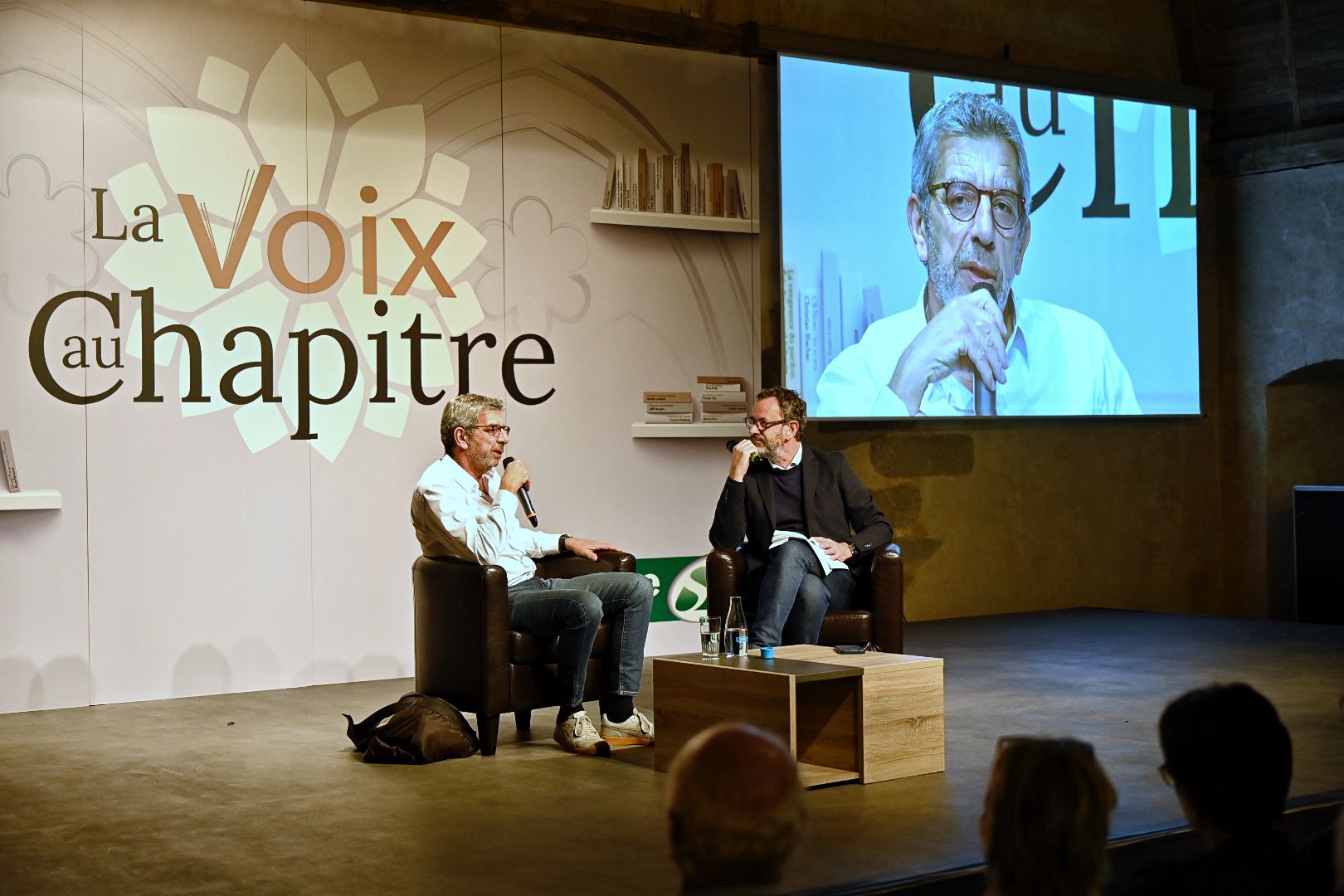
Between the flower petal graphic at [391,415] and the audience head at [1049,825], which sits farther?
the flower petal graphic at [391,415]

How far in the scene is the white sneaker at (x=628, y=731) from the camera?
495cm

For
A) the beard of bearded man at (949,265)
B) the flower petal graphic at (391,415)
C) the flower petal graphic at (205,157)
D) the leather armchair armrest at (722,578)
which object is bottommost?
the leather armchair armrest at (722,578)

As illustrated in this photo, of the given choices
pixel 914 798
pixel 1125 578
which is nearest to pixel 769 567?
pixel 914 798

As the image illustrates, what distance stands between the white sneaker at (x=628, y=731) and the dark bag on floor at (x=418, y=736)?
1.43 ft

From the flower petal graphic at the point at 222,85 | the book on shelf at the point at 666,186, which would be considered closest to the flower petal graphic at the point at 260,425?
the flower petal graphic at the point at 222,85

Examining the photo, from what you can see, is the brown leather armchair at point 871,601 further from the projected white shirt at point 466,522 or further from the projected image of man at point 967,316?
the projected image of man at point 967,316

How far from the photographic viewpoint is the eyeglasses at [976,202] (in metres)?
8.63

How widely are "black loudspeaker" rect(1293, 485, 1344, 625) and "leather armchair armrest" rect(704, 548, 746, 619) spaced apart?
5434 millimetres

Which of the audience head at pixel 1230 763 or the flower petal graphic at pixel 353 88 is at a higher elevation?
the flower petal graphic at pixel 353 88

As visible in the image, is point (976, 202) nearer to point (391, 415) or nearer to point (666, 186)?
point (666, 186)

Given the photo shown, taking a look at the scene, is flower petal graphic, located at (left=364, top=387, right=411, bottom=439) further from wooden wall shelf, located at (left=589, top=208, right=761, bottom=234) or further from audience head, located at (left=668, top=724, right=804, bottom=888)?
audience head, located at (left=668, top=724, right=804, bottom=888)

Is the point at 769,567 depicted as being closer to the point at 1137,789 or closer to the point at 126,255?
the point at 1137,789

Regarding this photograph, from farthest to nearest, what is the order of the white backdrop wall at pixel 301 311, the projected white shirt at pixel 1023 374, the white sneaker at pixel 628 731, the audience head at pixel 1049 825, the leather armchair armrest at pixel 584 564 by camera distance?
1. the projected white shirt at pixel 1023 374
2. the white backdrop wall at pixel 301 311
3. the leather armchair armrest at pixel 584 564
4. the white sneaker at pixel 628 731
5. the audience head at pixel 1049 825

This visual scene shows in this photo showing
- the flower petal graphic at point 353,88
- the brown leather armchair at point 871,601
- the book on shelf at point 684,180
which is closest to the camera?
the brown leather armchair at point 871,601
